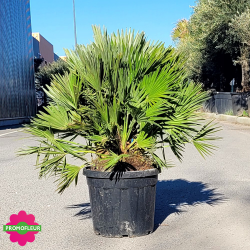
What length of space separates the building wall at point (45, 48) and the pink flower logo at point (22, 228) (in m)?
56.2

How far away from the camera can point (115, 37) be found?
423 cm

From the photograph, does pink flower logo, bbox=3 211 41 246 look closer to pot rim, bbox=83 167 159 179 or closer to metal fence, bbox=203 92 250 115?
pot rim, bbox=83 167 159 179

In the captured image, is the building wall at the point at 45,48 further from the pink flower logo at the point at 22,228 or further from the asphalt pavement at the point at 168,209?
the pink flower logo at the point at 22,228

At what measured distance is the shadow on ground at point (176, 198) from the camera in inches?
200

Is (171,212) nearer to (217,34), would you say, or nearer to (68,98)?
(68,98)

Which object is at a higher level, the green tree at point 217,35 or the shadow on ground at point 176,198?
the green tree at point 217,35

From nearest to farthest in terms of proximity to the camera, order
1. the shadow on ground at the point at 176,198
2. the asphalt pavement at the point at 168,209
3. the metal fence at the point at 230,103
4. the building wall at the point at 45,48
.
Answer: the asphalt pavement at the point at 168,209 < the shadow on ground at the point at 176,198 < the metal fence at the point at 230,103 < the building wall at the point at 45,48

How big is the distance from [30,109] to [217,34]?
1796 centimetres

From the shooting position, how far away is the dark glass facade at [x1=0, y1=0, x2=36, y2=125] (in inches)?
1041

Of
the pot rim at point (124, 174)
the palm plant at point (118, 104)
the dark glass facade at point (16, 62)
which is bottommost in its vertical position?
the pot rim at point (124, 174)

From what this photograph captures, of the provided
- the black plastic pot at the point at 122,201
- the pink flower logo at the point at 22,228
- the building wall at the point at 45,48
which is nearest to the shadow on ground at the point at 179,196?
the black plastic pot at the point at 122,201

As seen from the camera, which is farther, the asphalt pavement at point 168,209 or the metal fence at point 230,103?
the metal fence at point 230,103

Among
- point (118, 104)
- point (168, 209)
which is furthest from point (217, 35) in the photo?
point (118, 104)

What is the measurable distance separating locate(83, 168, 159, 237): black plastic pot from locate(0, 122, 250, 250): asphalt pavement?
130 millimetres
